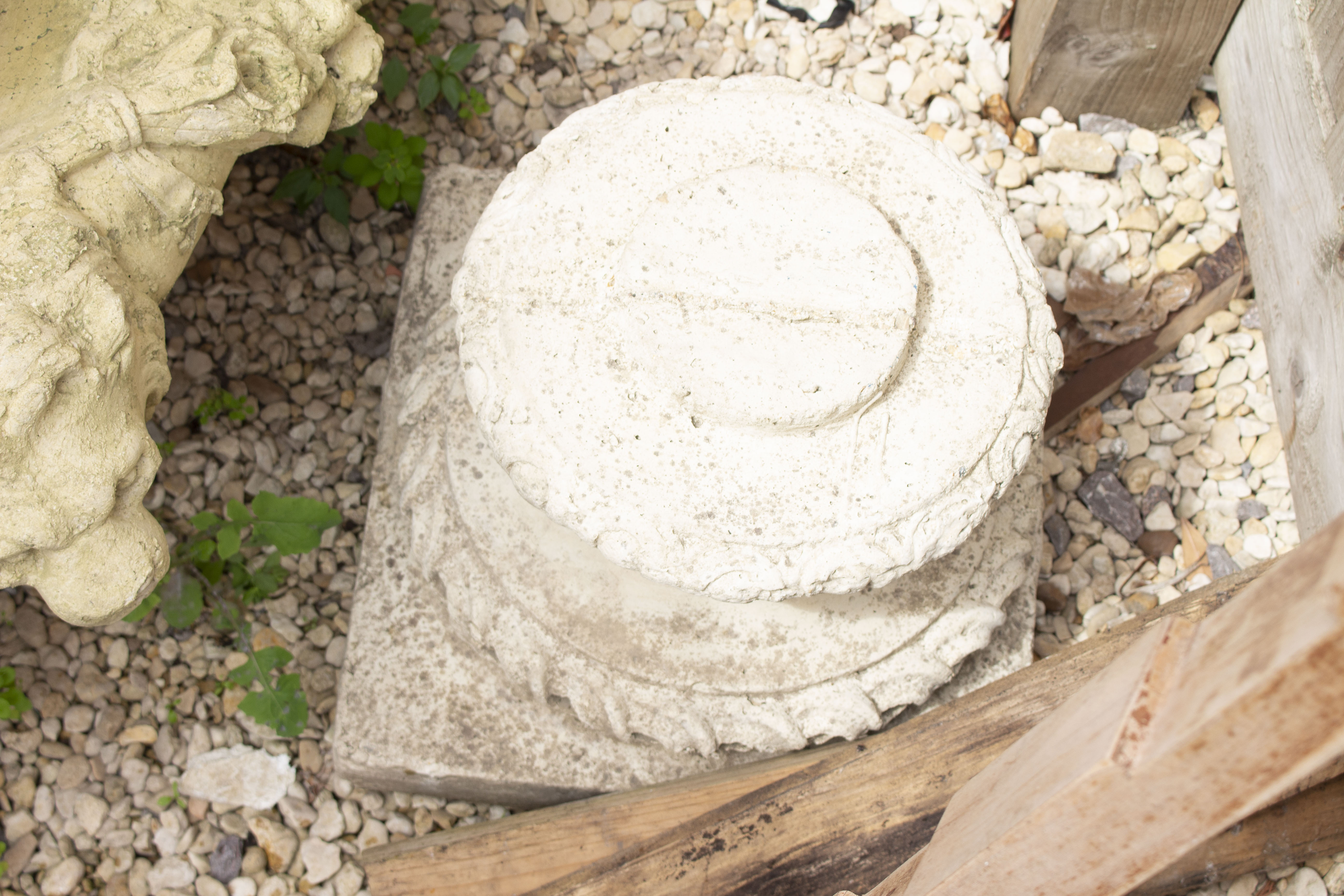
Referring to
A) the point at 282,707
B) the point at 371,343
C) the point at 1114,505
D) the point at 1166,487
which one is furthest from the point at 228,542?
the point at 1166,487

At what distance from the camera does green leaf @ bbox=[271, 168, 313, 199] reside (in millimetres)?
2432

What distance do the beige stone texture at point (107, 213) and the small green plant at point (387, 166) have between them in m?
0.66

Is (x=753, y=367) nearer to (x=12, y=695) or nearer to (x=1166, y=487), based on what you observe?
(x=1166, y=487)

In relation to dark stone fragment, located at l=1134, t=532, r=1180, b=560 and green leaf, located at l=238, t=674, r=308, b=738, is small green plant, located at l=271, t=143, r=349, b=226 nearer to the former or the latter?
green leaf, located at l=238, t=674, r=308, b=738

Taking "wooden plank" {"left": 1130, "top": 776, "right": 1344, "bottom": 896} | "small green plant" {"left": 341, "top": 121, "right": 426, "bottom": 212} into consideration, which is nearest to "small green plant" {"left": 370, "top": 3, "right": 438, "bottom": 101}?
"small green plant" {"left": 341, "top": 121, "right": 426, "bottom": 212}

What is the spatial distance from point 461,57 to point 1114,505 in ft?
6.50

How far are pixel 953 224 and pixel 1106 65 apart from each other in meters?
1.18

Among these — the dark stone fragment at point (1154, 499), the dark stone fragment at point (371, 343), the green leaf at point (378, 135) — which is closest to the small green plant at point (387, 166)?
the green leaf at point (378, 135)

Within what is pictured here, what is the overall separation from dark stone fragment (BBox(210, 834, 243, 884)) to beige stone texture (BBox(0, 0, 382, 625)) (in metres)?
0.94

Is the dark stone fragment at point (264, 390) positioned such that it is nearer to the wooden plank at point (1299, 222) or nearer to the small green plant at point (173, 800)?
the small green plant at point (173, 800)

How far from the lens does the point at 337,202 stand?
8.02 feet

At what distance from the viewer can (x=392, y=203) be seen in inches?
96.2

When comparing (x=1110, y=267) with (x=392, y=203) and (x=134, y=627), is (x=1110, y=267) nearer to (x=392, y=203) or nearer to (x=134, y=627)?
(x=392, y=203)

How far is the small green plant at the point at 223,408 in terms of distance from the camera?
238cm
